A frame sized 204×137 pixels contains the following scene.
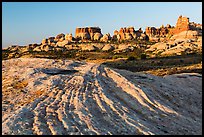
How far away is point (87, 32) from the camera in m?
150

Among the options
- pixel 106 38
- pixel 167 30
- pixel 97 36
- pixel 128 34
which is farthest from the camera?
pixel 167 30

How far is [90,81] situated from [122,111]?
2113 mm

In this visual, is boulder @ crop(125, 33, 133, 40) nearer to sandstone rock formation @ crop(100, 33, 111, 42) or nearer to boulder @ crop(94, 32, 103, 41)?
sandstone rock formation @ crop(100, 33, 111, 42)

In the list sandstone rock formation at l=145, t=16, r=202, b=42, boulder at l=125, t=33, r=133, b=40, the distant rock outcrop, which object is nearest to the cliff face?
the distant rock outcrop

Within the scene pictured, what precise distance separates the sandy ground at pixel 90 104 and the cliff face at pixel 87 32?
138159 millimetres

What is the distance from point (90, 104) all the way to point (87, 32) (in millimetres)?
144869

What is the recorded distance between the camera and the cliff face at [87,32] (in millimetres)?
147025

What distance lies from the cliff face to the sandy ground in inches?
5439

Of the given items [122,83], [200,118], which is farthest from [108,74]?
[200,118]

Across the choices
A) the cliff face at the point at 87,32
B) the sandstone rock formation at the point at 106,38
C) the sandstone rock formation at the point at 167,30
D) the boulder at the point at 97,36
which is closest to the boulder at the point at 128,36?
the sandstone rock formation at the point at 106,38

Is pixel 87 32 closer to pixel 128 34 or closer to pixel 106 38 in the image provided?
pixel 106 38

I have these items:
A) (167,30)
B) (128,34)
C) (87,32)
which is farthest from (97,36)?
(167,30)

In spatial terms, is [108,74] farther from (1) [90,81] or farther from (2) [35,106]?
(2) [35,106]

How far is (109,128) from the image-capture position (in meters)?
5.43
